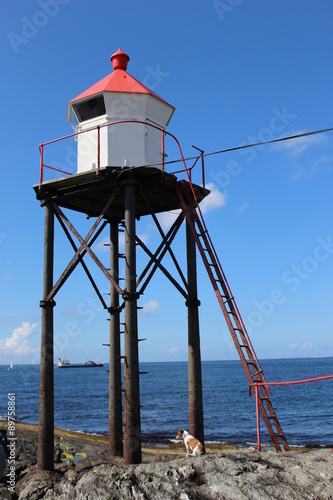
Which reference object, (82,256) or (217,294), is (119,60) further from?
(217,294)

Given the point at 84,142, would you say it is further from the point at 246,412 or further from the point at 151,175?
the point at 246,412

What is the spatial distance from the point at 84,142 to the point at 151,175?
2.25 m

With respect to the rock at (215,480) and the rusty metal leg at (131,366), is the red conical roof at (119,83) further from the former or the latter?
the rock at (215,480)

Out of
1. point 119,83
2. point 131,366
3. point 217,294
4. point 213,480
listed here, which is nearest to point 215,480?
point 213,480

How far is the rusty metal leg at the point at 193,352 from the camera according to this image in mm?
13711

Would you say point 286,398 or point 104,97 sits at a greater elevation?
point 104,97

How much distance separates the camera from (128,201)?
13.2 meters

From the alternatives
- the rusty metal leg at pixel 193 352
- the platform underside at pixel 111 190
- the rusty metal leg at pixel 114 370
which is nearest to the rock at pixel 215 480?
the rusty metal leg at pixel 193 352

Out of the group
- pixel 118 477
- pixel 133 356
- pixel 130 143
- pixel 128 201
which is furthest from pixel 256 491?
pixel 130 143

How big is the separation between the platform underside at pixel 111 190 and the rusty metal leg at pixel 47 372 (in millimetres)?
672

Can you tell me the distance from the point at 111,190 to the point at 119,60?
422 centimetres

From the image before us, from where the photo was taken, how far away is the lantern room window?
45.8 feet

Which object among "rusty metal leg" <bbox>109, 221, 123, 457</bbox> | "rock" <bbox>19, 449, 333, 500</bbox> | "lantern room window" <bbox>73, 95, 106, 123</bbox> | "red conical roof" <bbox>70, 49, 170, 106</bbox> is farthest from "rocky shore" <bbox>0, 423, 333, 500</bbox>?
"red conical roof" <bbox>70, 49, 170, 106</bbox>

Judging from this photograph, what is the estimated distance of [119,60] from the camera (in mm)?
15234
